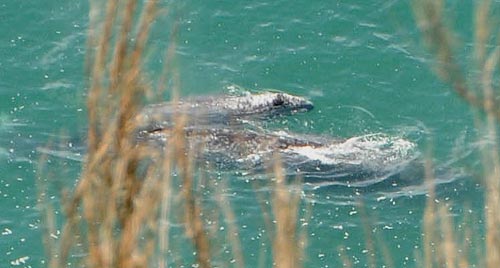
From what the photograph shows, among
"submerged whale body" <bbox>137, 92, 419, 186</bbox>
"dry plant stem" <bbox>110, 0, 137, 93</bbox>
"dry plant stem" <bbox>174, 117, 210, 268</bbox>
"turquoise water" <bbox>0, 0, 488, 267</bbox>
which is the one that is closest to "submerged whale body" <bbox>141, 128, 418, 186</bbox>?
"submerged whale body" <bbox>137, 92, 419, 186</bbox>

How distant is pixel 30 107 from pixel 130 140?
26.9 feet

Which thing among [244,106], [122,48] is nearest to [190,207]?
[122,48]

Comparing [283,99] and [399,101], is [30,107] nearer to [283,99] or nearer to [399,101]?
[283,99]

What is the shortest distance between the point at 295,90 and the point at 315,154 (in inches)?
43.7

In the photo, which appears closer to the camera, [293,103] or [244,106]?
[293,103]

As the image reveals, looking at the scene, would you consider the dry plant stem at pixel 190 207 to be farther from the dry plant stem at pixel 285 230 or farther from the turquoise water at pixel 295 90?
the turquoise water at pixel 295 90

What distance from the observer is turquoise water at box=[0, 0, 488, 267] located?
37.8 feet

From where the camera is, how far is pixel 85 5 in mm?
14961

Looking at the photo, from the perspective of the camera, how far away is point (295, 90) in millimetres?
13680

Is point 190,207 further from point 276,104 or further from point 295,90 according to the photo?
point 295,90

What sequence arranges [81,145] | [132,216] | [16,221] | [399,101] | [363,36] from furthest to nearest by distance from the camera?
1. [363,36]
2. [399,101]
3. [81,145]
4. [16,221]
5. [132,216]

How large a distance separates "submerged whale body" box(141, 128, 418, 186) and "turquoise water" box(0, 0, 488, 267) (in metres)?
0.15

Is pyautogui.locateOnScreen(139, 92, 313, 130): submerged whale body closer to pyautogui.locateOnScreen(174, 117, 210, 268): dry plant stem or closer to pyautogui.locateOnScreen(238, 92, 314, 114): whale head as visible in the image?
pyautogui.locateOnScreen(238, 92, 314, 114): whale head

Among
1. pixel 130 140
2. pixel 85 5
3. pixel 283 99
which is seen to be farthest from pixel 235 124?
pixel 130 140
